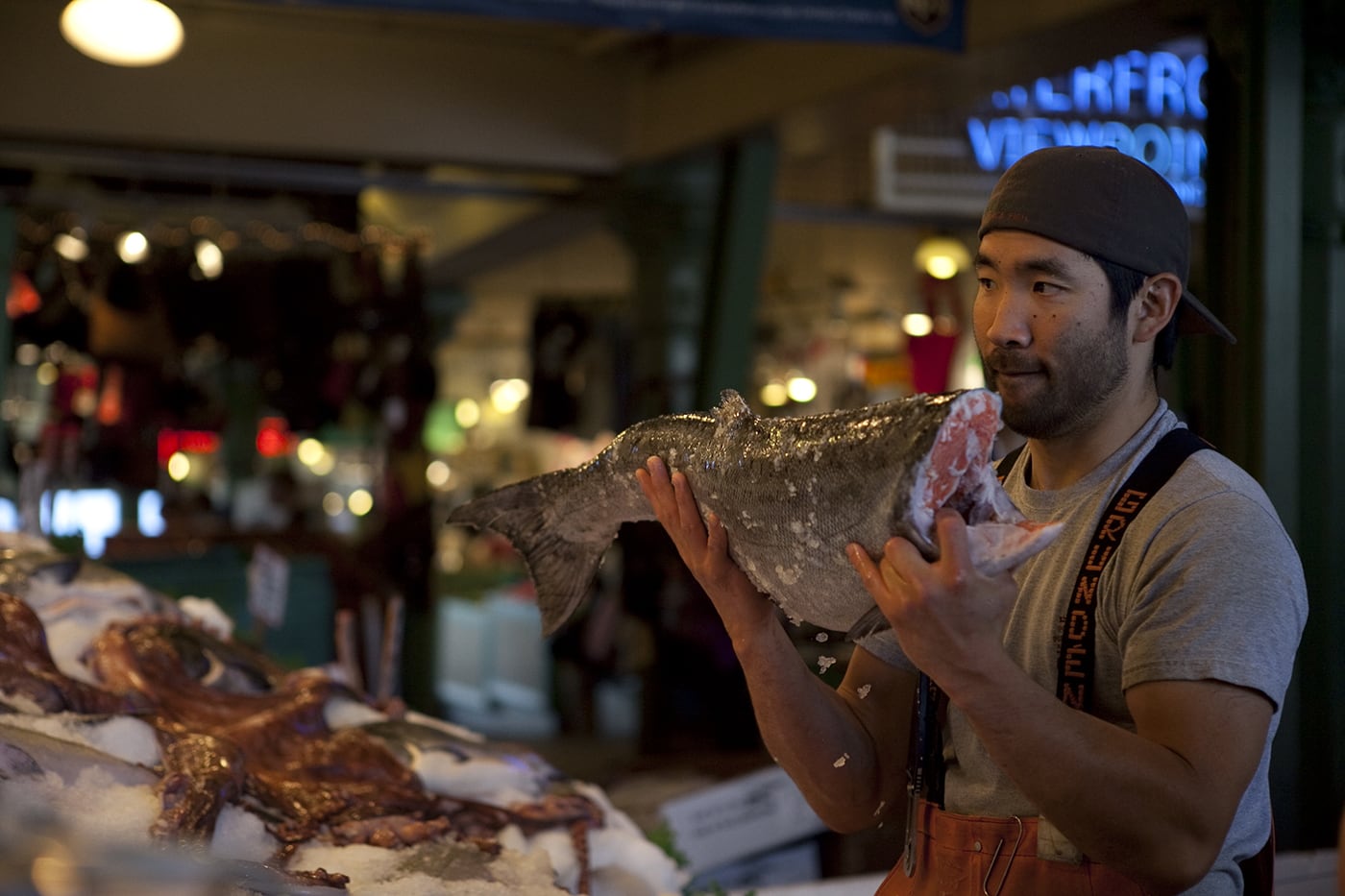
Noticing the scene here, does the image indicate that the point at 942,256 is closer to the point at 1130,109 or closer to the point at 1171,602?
the point at 1130,109

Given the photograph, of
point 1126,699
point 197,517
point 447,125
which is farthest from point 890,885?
point 197,517

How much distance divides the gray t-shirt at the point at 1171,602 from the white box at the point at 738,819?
9.08ft

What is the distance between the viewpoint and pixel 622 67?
28.5 ft

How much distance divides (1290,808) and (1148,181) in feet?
10.1

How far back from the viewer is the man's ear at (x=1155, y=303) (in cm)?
199

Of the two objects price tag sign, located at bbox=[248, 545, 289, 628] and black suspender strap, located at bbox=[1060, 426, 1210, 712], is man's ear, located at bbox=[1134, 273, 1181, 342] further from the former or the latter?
price tag sign, located at bbox=[248, 545, 289, 628]

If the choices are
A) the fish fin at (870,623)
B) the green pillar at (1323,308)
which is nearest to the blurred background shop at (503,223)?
the green pillar at (1323,308)

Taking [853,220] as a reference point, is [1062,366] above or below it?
below

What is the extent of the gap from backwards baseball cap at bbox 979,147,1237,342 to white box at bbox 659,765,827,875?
10.4 feet

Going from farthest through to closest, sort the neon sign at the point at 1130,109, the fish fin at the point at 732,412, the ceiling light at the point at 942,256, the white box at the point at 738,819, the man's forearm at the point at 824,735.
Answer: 1. the ceiling light at the point at 942,256
2. the neon sign at the point at 1130,109
3. the white box at the point at 738,819
4. the man's forearm at the point at 824,735
5. the fish fin at the point at 732,412

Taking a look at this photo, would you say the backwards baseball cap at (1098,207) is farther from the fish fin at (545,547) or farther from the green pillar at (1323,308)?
the green pillar at (1323,308)

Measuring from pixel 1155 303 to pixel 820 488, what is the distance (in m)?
0.63

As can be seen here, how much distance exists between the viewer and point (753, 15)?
4633 millimetres

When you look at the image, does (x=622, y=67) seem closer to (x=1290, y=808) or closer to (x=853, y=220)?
(x=853, y=220)
